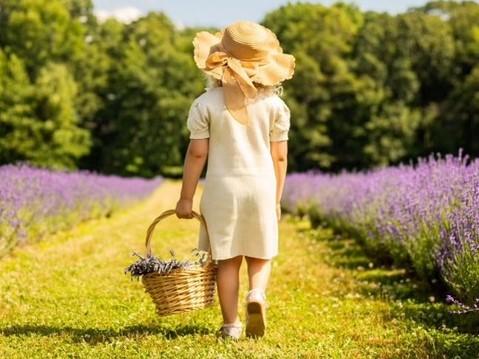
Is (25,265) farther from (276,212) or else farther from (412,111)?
(412,111)

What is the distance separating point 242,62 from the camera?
425cm

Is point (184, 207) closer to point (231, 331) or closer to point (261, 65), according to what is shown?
point (231, 331)

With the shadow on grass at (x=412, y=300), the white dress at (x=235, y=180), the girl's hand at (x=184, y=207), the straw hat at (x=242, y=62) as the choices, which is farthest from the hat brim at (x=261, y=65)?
the shadow on grass at (x=412, y=300)

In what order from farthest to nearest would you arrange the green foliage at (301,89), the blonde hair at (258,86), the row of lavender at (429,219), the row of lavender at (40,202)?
the green foliage at (301,89)
the row of lavender at (40,202)
the row of lavender at (429,219)
the blonde hair at (258,86)

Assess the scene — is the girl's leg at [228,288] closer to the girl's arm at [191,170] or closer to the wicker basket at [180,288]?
the wicker basket at [180,288]

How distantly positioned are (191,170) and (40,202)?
5.94m

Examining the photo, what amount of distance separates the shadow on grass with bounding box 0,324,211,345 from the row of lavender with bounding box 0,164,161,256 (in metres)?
2.82

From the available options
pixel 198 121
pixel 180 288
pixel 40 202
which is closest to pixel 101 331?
pixel 180 288

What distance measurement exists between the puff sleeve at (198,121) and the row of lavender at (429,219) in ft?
5.26

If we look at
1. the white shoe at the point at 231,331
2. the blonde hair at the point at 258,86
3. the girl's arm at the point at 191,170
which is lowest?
the white shoe at the point at 231,331

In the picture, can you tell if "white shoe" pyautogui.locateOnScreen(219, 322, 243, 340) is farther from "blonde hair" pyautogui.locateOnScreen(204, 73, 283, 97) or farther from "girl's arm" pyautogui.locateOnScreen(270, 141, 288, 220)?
"blonde hair" pyautogui.locateOnScreen(204, 73, 283, 97)

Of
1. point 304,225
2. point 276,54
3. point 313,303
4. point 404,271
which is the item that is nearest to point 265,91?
point 276,54

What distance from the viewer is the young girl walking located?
13.7 feet

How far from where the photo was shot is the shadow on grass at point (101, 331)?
14.3ft
